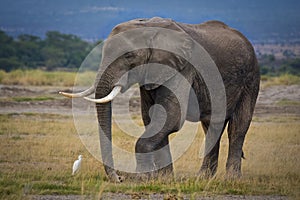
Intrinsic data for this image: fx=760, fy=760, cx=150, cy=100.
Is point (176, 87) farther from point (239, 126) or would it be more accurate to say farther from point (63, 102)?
point (63, 102)

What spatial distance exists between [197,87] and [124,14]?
117707 millimetres

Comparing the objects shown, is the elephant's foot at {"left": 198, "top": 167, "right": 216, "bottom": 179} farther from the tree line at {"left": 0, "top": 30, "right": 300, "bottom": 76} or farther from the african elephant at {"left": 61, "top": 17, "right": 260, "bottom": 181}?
Answer: the tree line at {"left": 0, "top": 30, "right": 300, "bottom": 76}

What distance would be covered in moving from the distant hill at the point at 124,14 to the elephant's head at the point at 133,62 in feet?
369

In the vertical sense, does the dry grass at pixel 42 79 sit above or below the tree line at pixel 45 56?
above

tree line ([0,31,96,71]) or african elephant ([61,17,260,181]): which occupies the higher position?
african elephant ([61,17,260,181])

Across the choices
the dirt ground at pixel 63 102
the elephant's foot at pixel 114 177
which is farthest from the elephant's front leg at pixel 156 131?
the dirt ground at pixel 63 102

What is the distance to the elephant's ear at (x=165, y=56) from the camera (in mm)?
10758

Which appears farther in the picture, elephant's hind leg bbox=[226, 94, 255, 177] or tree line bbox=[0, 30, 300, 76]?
tree line bbox=[0, 30, 300, 76]

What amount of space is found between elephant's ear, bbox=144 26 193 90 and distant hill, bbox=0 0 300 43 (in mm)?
112301

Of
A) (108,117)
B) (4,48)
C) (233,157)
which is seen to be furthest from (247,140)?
(4,48)

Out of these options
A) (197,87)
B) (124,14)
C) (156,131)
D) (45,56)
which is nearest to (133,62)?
(156,131)

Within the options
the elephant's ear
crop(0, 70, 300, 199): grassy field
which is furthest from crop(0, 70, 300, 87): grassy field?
the elephant's ear

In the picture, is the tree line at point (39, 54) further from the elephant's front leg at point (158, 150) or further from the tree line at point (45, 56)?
the elephant's front leg at point (158, 150)

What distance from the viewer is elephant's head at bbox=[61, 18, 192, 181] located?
10.4m
